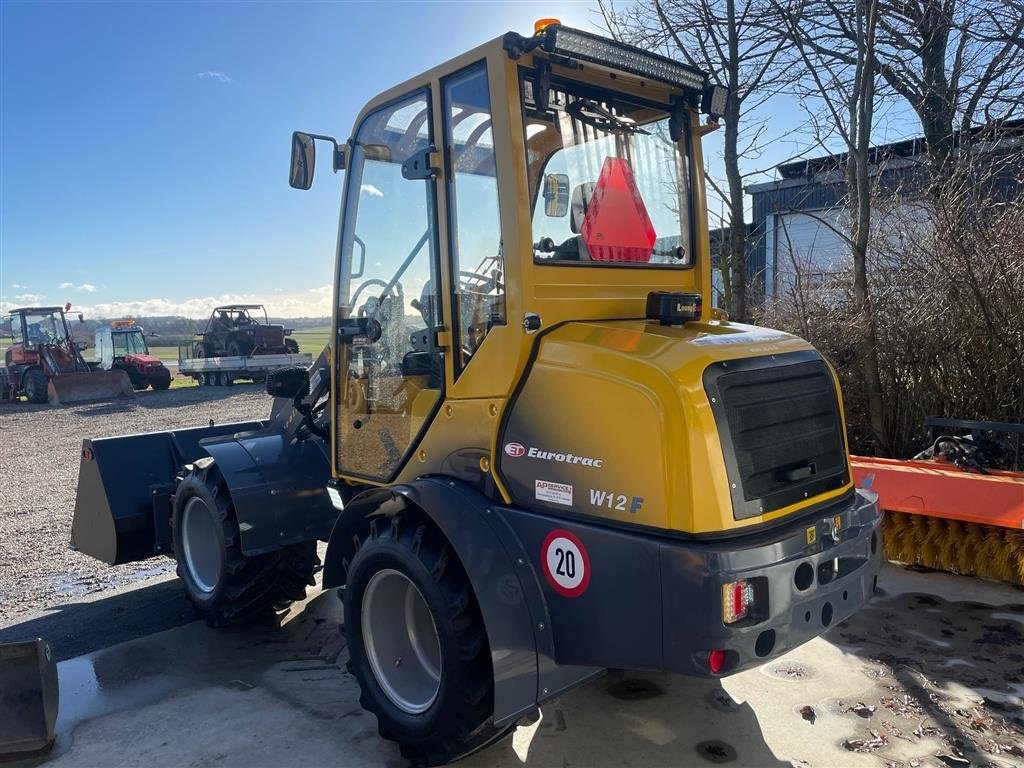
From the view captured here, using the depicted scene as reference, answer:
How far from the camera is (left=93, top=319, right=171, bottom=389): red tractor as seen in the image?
23203 mm

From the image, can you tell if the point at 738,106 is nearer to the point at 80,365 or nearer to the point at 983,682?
the point at 983,682

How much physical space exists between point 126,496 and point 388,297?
99.4 inches

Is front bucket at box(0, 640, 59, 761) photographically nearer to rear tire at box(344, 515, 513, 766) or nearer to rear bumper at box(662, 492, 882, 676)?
rear tire at box(344, 515, 513, 766)

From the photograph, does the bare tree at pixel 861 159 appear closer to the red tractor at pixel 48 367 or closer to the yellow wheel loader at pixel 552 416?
the yellow wheel loader at pixel 552 416

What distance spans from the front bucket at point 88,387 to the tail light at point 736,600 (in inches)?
834

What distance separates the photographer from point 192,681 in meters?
3.86

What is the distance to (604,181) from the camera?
10.8 ft

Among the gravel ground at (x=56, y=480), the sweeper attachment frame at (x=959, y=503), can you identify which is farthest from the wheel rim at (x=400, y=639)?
the sweeper attachment frame at (x=959, y=503)

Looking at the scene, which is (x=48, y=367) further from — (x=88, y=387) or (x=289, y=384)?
(x=289, y=384)

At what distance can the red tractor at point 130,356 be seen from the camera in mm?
23203

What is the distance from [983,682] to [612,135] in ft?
10.1

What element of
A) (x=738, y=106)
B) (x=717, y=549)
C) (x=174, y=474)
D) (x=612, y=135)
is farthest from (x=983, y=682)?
(x=738, y=106)

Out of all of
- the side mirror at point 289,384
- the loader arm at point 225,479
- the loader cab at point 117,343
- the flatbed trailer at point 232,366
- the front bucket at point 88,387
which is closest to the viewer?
the loader arm at point 225,479

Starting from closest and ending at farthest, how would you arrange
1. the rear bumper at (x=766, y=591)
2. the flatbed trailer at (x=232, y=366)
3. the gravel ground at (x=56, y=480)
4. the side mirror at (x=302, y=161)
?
the rear bumper at (x=766, y=591) < the side mirror at (x=302, y=161) < the gravel ground at (x=56, y=480) < the flatbed trailer at (x=232, y=366)
